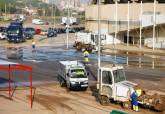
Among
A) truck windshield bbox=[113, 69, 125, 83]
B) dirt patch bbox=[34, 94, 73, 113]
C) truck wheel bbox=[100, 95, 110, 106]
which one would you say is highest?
truck windshield bbox=[113, 69, 125, 83]

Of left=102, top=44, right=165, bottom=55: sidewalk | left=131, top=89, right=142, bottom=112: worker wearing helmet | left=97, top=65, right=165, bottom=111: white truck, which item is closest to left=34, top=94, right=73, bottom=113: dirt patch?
left=97, top=65, right=165, bottom=111: white truck

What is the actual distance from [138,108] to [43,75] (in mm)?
16686

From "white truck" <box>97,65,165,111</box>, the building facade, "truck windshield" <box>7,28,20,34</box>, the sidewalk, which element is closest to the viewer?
"white truck" <box>97,65,165,111</box>

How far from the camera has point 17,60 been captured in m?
56.7

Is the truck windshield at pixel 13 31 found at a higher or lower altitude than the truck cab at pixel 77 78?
higher

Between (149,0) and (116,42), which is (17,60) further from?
(149,0)

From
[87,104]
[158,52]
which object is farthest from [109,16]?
[87,104]

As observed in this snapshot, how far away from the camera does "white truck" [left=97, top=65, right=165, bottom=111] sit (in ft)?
90.7

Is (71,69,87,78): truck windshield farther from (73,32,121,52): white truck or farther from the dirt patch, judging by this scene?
(73,32,121,52): white truck

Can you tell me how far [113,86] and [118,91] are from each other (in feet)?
1.57

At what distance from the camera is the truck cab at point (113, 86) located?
28672 mm

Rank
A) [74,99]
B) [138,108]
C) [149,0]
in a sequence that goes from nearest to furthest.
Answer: [138,108]
[74,99]
[149,0]

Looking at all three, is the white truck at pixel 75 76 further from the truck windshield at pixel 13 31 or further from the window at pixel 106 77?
the truck windshield at pixel 13 31

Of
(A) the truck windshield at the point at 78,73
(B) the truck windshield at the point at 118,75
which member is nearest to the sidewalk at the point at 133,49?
(A) the truck windshield at the point at 78,73
